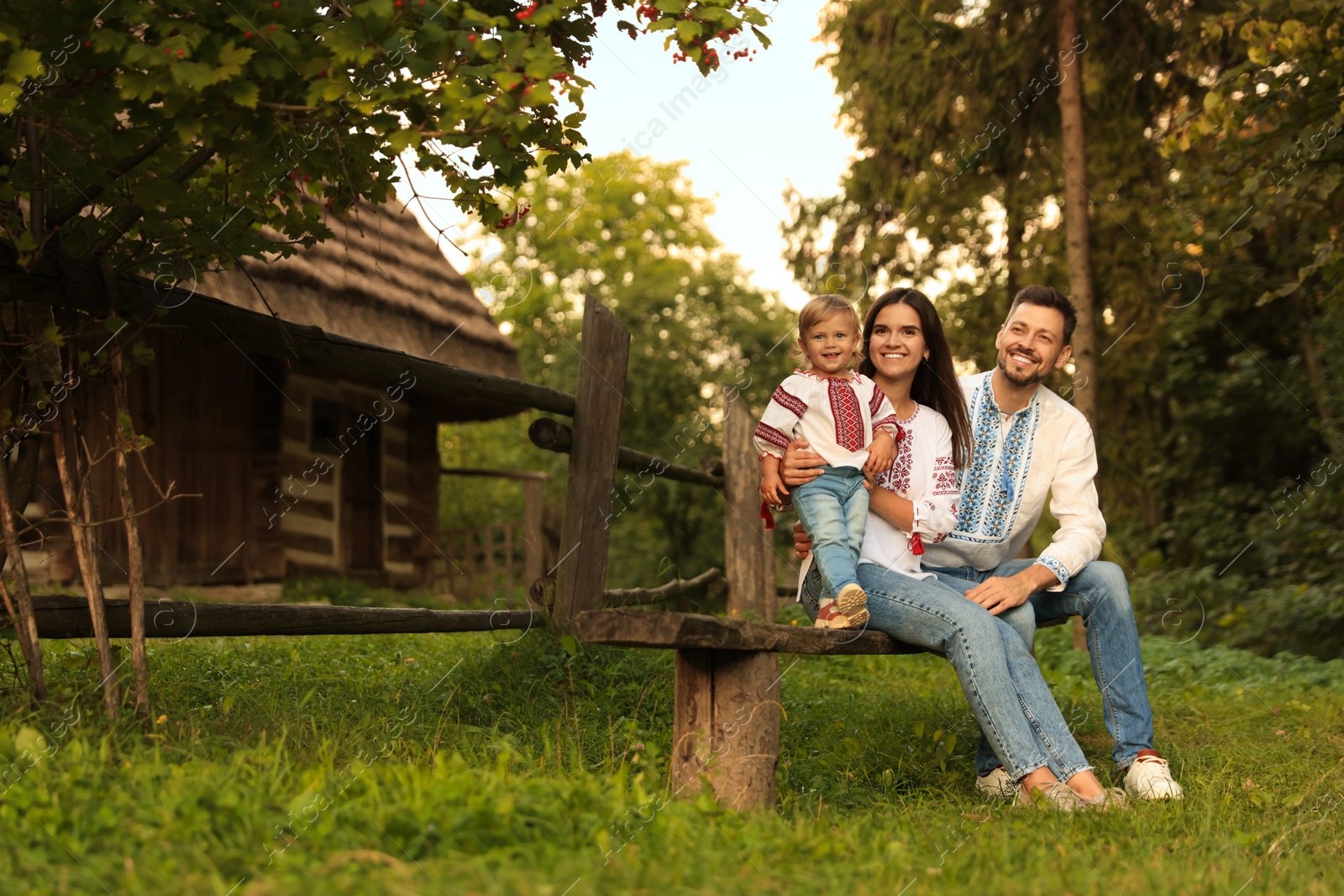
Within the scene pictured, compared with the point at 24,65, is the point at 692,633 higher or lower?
lower

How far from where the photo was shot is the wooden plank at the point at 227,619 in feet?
9.43

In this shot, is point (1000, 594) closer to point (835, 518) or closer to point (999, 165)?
point (835, 518)

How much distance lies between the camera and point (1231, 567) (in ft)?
36.9

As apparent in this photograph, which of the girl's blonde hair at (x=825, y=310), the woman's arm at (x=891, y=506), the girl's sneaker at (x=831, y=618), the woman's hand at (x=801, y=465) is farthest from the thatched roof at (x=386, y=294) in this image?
the girl's sneaker at (x=831, y=618)

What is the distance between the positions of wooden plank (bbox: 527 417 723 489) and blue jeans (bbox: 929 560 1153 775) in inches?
57.8

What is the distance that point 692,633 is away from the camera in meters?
2.46

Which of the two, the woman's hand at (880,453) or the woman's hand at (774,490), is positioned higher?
the woman's hand at (880,453)

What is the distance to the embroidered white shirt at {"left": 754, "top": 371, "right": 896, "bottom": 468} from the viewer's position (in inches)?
138

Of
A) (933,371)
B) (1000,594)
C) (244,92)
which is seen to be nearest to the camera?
(244,92)

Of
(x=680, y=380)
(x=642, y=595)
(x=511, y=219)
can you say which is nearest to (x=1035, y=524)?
(x=642, y=595)

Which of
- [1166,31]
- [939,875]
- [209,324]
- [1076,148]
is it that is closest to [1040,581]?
[939,875]

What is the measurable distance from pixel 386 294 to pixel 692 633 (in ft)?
22.7

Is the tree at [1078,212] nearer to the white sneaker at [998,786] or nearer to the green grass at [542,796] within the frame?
the green grass at [542,796]

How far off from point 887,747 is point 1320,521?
8290 mm
